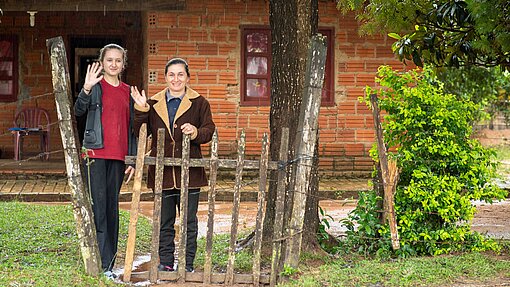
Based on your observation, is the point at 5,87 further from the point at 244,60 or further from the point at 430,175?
the point at 430,175

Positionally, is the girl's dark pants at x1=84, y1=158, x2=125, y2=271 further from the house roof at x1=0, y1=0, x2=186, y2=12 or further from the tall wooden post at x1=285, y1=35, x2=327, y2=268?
the house roof at x1=0, y1=0, x2=186, y2=12

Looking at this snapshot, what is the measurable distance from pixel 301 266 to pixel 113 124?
6.87ft

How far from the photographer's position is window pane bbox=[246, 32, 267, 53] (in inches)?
609

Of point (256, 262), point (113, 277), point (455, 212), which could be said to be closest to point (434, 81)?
point (455, 212)

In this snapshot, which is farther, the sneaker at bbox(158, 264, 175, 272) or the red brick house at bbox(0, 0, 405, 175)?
the red brick house at bbox(0, 0, 405, 175)

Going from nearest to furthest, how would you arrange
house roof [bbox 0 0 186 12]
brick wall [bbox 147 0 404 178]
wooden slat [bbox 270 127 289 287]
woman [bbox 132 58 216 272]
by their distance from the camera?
wooden slat [bbox 270 127 289 287], woman [bbox 132 58 216 272], house roof [bbox 0 0 186 12], brick wall [bbox 147 0 404 178]

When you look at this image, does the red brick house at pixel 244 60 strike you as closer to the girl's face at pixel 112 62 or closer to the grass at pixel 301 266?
the grass at pixel 301 266

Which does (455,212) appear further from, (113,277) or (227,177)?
(227,177)

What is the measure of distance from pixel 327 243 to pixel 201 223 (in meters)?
2.95

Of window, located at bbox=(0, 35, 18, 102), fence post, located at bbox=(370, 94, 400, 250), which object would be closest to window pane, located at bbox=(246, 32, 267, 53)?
window, located at bbox=(0, 35, 18, 102)

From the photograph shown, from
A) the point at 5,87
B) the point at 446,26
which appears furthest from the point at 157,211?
the point at 5,87

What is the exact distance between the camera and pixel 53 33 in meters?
17.5

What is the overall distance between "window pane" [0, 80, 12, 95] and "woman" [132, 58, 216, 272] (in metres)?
10.9

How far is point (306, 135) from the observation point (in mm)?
6961
